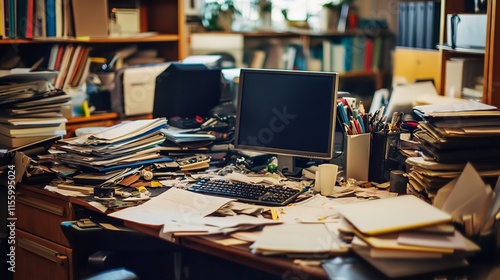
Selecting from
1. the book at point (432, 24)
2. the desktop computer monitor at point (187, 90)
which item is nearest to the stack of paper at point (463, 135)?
the desktop computer monitor at point (187, 90)

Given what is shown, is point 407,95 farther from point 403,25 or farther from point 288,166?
point 403,25

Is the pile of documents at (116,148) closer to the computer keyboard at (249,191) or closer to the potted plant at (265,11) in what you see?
the computer keyboard at (249,191)

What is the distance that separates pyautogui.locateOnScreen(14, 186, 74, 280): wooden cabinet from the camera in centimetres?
262

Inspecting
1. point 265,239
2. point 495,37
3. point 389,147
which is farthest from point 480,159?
point 495,37

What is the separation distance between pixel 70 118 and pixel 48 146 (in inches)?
24.2

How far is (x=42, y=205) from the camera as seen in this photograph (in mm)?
2684

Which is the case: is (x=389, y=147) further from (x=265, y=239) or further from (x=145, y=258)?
(x=145, y=258)

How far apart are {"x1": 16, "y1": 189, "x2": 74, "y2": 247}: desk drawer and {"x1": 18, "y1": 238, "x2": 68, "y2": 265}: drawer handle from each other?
0.13 feet

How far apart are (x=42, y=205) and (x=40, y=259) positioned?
0.23 metres

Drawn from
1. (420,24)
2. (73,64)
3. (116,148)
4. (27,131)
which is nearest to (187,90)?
(116,148)

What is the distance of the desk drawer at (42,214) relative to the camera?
2.61m

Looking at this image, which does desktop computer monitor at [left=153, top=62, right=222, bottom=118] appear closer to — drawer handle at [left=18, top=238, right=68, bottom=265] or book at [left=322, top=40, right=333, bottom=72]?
drawer handle at [left=18, top=238, right=68, bottom=265]

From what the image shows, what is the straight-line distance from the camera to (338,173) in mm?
2664

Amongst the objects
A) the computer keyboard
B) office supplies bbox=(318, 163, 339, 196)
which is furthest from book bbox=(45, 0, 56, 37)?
office supplies bbox=(318, 163, 339, 196)
